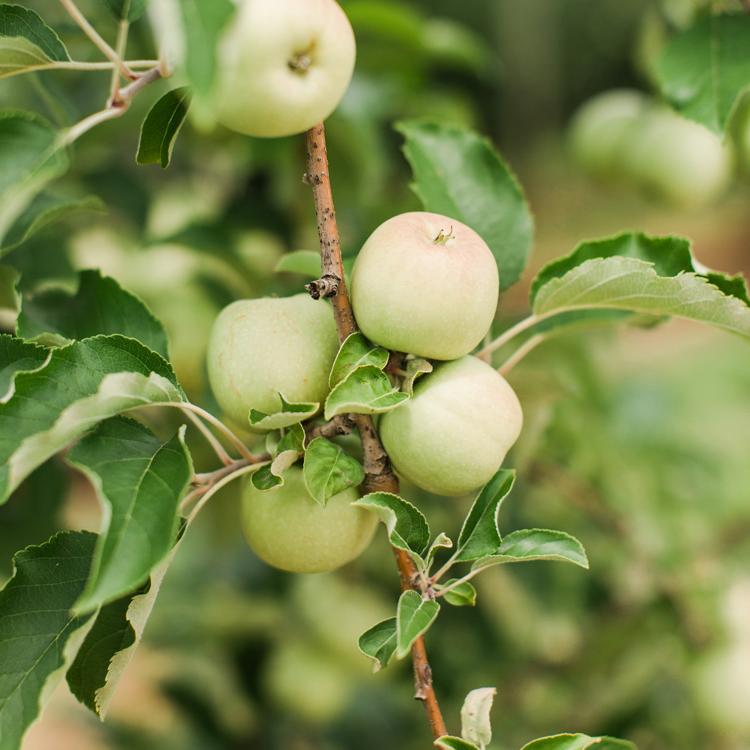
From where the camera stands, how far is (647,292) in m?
0.52

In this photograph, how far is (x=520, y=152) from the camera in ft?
22.6

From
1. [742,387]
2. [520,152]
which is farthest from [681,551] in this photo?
[520,152]

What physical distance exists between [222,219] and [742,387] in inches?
95.4

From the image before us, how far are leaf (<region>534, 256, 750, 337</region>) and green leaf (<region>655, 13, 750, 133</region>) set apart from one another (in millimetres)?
198

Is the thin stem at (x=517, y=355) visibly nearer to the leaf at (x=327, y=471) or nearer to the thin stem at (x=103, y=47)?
the leaf at (x=327, y=471)

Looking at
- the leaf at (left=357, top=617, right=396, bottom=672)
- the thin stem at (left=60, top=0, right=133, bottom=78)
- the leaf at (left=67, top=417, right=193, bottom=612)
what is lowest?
the leaf at (left=357, top=617, right=396, bottom=672)

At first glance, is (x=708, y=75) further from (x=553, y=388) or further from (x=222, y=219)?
(x=222, y=219)

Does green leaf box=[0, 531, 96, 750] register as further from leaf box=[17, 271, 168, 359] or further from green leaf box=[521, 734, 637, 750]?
green leaf box=[521, 734, 637, 750]

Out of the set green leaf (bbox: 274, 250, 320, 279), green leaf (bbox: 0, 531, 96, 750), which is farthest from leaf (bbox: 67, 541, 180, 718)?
→ green leaf (bbox: 274, 250, 320, 279)

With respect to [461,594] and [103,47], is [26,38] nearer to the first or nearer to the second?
[103,47]

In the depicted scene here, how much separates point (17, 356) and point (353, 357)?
19 centimetres

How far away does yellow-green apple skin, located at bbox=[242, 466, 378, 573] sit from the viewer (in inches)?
20.4

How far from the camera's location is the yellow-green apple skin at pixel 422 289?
472 millimetres

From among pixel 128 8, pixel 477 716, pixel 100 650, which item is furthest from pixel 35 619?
pixel 128 8
